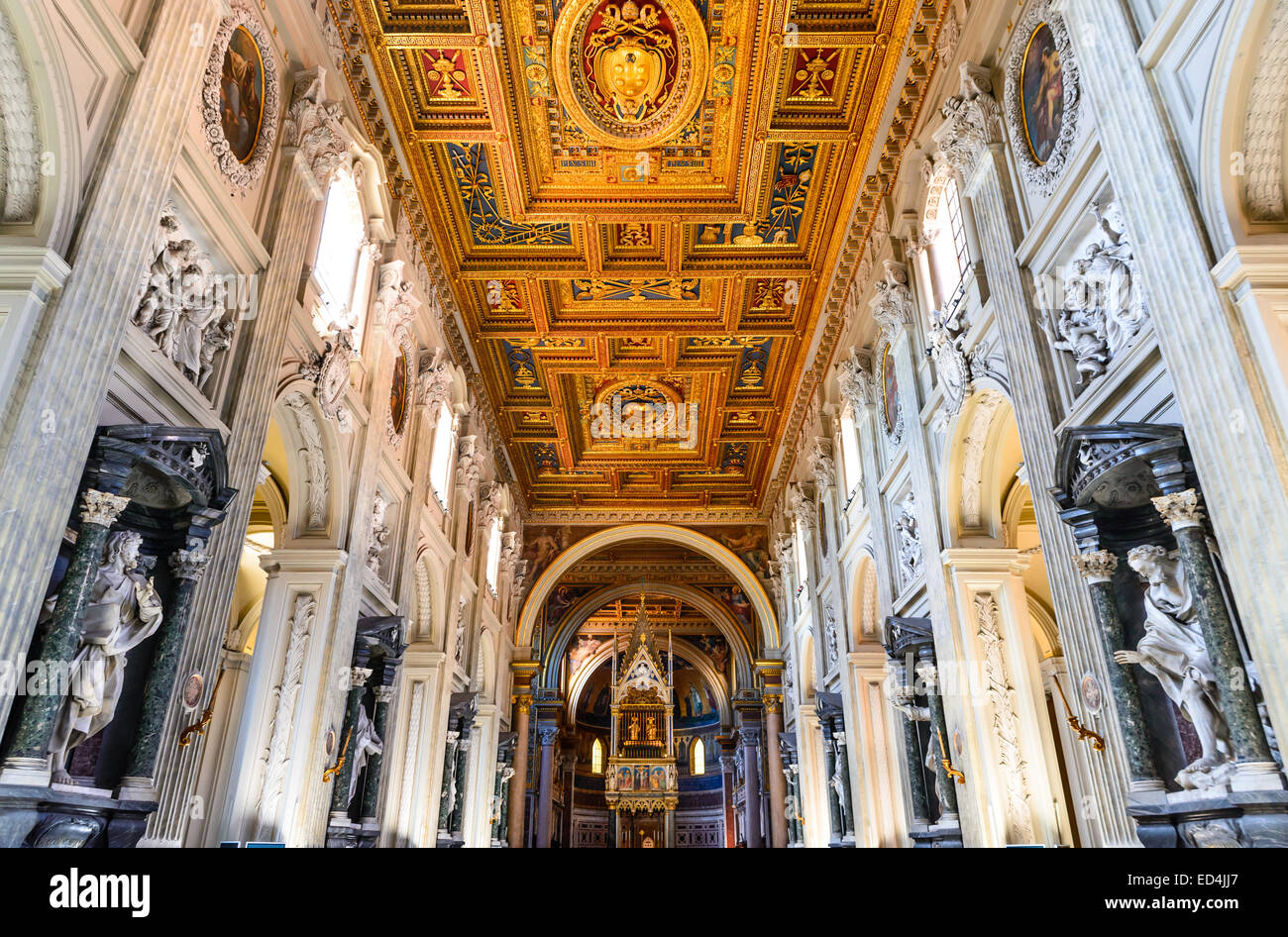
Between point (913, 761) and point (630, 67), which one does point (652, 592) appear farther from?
point (630, 67)

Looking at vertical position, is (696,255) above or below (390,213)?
above

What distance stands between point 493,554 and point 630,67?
43.3 feet

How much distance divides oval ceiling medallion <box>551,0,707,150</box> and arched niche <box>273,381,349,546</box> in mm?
6329

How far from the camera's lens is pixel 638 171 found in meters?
13.6

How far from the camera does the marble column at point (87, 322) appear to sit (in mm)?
4816

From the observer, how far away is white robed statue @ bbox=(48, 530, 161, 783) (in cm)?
532

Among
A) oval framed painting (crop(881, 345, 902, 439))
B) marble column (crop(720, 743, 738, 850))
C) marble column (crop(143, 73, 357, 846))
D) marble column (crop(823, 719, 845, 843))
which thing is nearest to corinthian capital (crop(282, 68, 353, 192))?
marble column (crop(143, 73, 357, 846))

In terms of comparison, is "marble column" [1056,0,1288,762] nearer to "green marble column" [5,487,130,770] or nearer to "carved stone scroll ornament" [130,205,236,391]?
"green marble column" [5,487,130,770]

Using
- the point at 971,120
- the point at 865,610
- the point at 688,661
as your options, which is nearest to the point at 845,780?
the point at 865,610
